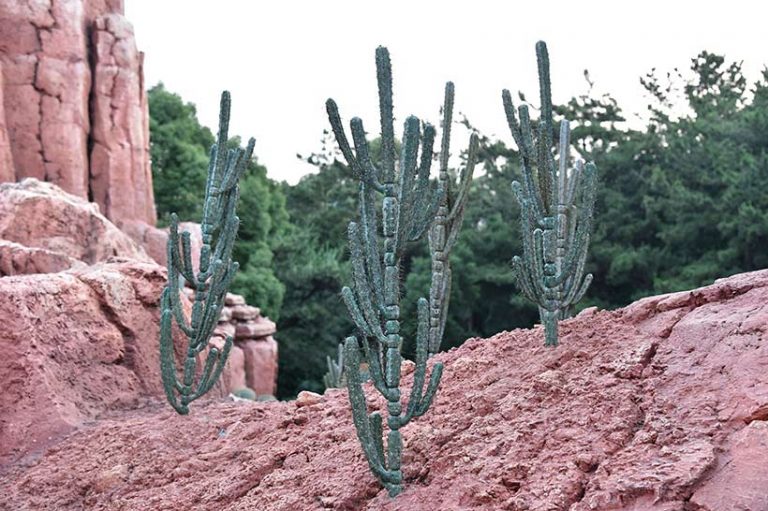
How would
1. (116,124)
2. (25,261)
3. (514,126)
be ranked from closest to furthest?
1. (514,126)
2. (25,261)
3. (116,124)

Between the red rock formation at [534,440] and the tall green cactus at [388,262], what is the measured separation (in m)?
0.28

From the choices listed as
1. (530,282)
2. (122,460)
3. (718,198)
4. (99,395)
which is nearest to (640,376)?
(530,282)

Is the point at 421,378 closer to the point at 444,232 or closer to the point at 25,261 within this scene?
the point at 444,232

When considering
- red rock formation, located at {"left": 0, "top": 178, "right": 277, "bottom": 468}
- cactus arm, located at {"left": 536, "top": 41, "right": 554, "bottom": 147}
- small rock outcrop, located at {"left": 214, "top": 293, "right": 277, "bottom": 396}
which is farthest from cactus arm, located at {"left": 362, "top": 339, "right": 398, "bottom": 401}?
small rock outcrop, located at {"left": 214, "top": 293, "right": 277, "bottom": 396}

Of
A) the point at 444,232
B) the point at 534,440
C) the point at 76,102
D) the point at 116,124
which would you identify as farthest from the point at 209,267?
the point at 116,124

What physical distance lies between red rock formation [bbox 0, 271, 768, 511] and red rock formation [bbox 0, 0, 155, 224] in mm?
10002

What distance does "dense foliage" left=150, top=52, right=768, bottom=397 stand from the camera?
1770 centimetres

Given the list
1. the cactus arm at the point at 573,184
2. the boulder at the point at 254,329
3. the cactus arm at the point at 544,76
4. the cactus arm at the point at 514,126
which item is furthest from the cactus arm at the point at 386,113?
the boulder at the point at 254,329

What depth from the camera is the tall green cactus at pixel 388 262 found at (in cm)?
369

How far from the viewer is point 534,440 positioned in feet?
11.5

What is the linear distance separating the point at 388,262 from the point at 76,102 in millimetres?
12578

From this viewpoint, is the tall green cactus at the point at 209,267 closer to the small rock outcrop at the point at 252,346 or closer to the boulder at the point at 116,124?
the small rock outcrop at the point at 252,346

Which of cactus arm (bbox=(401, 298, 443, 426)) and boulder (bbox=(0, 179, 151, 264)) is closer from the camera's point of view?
cactus arm (bbox=(401, 298, 443, 426))

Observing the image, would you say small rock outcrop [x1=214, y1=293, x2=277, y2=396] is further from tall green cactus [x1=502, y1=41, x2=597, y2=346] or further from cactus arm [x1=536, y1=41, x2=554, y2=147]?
cactus arm [x1=536, y1=41, x2=554, y2=147]
